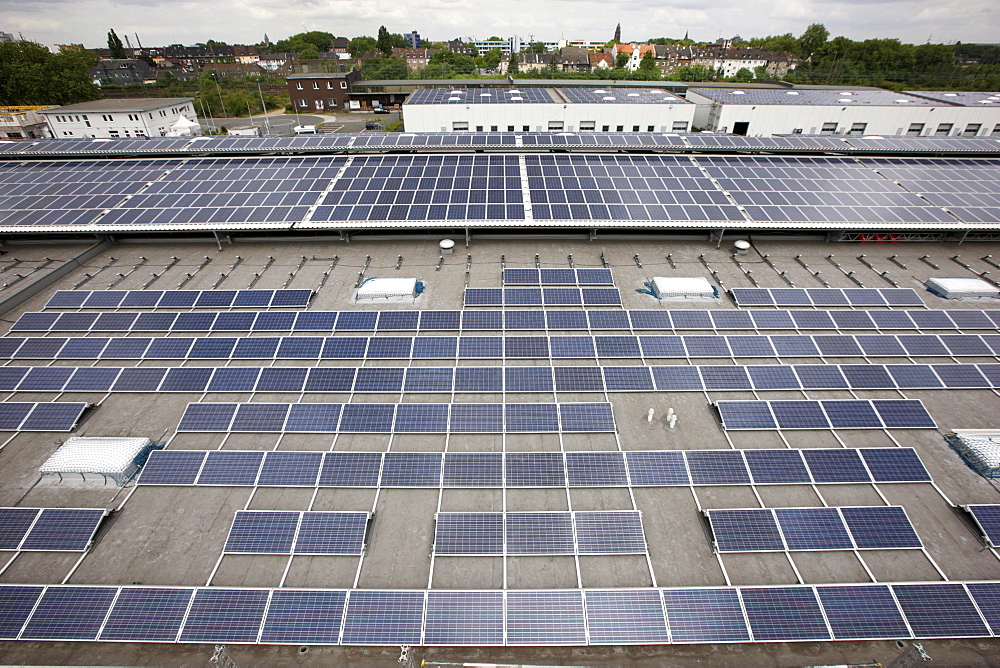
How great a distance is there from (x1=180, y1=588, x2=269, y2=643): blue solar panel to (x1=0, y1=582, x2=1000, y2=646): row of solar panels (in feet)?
0.08

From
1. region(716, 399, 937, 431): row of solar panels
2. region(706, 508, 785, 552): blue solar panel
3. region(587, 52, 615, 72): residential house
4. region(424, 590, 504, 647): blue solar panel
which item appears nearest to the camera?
region(424, 590, 504, 647): blue solar panel

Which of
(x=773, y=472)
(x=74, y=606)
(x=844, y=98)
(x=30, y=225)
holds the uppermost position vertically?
(x=844, y=98)

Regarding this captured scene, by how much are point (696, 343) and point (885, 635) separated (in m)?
11.6

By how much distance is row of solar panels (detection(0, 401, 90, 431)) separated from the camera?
1681 cm

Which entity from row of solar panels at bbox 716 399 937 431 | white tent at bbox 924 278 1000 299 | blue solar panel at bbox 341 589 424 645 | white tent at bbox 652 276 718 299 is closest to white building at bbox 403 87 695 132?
white tent at bbox 652 276 718 299

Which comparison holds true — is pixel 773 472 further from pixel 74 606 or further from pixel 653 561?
pixel 74 606

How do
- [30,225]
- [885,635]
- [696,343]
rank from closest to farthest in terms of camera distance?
[885,635], [696,343], [30,225]

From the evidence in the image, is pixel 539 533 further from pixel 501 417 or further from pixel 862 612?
pixel 862 612

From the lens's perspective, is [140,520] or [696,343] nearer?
[140,520]

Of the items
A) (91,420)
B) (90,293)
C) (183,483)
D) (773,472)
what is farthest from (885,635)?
(90,293)

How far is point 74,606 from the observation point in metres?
11.8

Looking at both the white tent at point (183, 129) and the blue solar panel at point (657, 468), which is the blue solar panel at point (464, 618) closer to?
the blue solar panel at point (657, 468)

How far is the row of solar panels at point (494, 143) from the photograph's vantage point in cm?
3500

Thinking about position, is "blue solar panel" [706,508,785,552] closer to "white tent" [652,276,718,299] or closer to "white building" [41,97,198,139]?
"white tent" [652,276,718,299]
